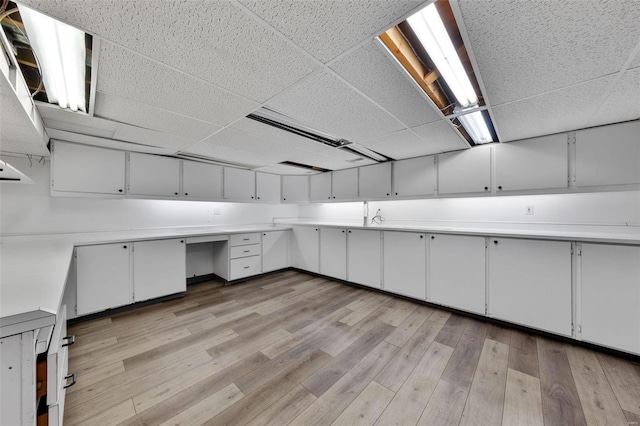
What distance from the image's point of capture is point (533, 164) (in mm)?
2430

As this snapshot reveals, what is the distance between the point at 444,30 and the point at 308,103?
0.96 meters

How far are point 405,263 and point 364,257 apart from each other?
635mm

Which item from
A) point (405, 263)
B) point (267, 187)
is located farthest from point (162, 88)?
point (405, 263)

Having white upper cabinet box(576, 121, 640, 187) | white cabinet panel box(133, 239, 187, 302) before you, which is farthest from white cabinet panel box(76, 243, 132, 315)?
white upper cabinet box(576, 121, 640, 187)

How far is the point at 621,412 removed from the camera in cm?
138

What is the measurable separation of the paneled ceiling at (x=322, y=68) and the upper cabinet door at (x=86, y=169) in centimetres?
20

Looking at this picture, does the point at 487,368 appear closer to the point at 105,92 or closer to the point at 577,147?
the point at 577,147

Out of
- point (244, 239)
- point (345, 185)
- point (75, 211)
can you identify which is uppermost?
point (345, 185)

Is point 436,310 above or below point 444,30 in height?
below

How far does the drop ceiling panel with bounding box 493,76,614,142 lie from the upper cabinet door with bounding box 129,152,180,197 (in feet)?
12.8

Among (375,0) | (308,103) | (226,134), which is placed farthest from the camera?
(226,134)

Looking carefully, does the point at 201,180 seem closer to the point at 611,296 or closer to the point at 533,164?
the point at 533,164

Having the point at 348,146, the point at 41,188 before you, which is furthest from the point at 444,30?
the point at 41,188

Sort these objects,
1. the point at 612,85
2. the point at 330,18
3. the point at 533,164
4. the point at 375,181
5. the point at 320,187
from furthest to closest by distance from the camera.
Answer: the point at 320,187
the point at 375,181
the point at 533,164
the point at 612,85
the point at 330,18
